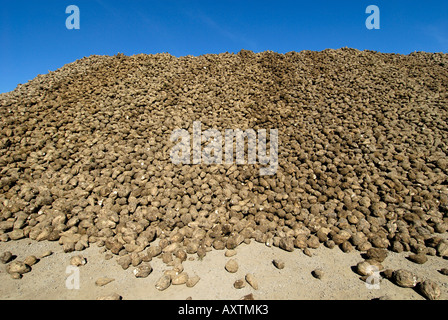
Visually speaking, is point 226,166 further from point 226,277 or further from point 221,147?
point 226,277

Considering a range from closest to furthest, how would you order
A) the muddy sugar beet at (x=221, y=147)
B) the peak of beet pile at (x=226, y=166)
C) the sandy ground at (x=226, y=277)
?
1. the sandy ground at (x=226, y=277)
2. the peak of beet pile at (x=226, y=166)
3. the muddy sugar beet at (x=221, y=147)

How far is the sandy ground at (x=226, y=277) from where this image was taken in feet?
9.20

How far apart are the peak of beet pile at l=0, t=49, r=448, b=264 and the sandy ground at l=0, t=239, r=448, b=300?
0.19m

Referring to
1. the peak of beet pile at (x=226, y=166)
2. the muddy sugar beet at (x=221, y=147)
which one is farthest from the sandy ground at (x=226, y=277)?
the muddy sugar beet at (x=221, y=147)

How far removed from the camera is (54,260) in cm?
341

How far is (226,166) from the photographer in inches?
204

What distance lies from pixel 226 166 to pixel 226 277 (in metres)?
2.52

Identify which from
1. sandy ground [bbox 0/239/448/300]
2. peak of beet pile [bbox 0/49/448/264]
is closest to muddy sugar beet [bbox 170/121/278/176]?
peak of beet pile [bbox 0/49/448/264]

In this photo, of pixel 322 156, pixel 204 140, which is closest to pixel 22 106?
pixel 204 140

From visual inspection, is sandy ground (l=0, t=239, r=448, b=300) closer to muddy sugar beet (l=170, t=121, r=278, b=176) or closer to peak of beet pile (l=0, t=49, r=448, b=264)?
peak of beet pile (l=0, t=49, r=448, b=264)

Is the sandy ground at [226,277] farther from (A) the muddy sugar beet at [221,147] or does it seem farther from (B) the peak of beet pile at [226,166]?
(A) the muddy sugar beet at [221,147]

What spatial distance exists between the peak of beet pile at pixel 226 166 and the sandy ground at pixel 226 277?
0.19 meters

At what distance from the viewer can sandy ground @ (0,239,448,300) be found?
280 centimetres
